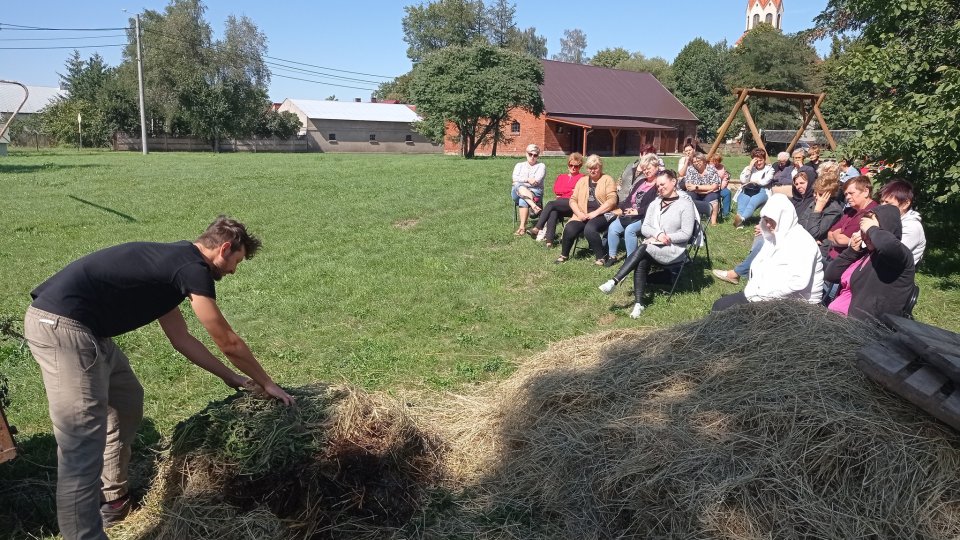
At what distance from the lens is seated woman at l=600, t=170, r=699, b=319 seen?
7.48 m

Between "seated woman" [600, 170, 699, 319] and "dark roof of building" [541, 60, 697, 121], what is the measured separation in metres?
40.4

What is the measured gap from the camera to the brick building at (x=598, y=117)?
47.9m

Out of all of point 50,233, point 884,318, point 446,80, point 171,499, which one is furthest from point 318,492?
point 446,80

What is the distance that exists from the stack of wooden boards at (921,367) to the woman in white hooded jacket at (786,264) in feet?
6.34

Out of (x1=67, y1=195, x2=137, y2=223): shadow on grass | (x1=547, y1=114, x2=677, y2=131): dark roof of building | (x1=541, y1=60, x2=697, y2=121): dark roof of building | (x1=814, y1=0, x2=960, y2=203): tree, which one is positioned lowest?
(x1=67, y1=195, x2=137, y2=223): shadow on grass

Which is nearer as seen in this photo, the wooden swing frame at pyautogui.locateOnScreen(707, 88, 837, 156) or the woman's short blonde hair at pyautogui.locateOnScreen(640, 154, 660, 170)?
the woman's short blonde hair at pyautogui.locateOnScreen(640, 154, 660, 170)

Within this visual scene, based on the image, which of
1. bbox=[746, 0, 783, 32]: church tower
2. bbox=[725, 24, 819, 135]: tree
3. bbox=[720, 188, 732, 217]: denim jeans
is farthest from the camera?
bbox=[746, 0, 783, 32]: church tower

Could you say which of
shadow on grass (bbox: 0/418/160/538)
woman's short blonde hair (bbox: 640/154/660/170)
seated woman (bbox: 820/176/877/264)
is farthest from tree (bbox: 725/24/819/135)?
shadow on grass (bbox: 0/418/160/538)

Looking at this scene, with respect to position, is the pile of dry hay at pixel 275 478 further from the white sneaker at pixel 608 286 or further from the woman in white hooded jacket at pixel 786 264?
the white sneaker at pixel 608 286

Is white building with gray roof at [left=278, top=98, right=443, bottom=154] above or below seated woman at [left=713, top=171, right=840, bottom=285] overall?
above

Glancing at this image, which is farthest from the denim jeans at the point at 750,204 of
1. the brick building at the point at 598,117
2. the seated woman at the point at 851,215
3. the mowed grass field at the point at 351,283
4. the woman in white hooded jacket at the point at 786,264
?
the brick building at the point at 598,117

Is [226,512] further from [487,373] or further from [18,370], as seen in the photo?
[18,370]

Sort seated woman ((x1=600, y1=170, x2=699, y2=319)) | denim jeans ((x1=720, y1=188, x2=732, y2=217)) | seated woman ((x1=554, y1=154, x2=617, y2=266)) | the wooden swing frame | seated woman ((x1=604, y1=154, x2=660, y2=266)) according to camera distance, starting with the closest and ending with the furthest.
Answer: seated woman ((x1=600, y1=170, x2=699, y2=319)), seated woman ((x1=604, y1=154, x2=660, y2=266)), seated woman ((x1=554, y1=154, x2=617, y2=266)), denim jeans ((x1=720, y1=188, x2=732, y2=217)), the wooden swing frame

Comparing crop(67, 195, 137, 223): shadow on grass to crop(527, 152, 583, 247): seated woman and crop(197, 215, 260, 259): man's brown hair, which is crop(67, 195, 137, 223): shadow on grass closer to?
crop(527, 152, 583, 247): seated woman
